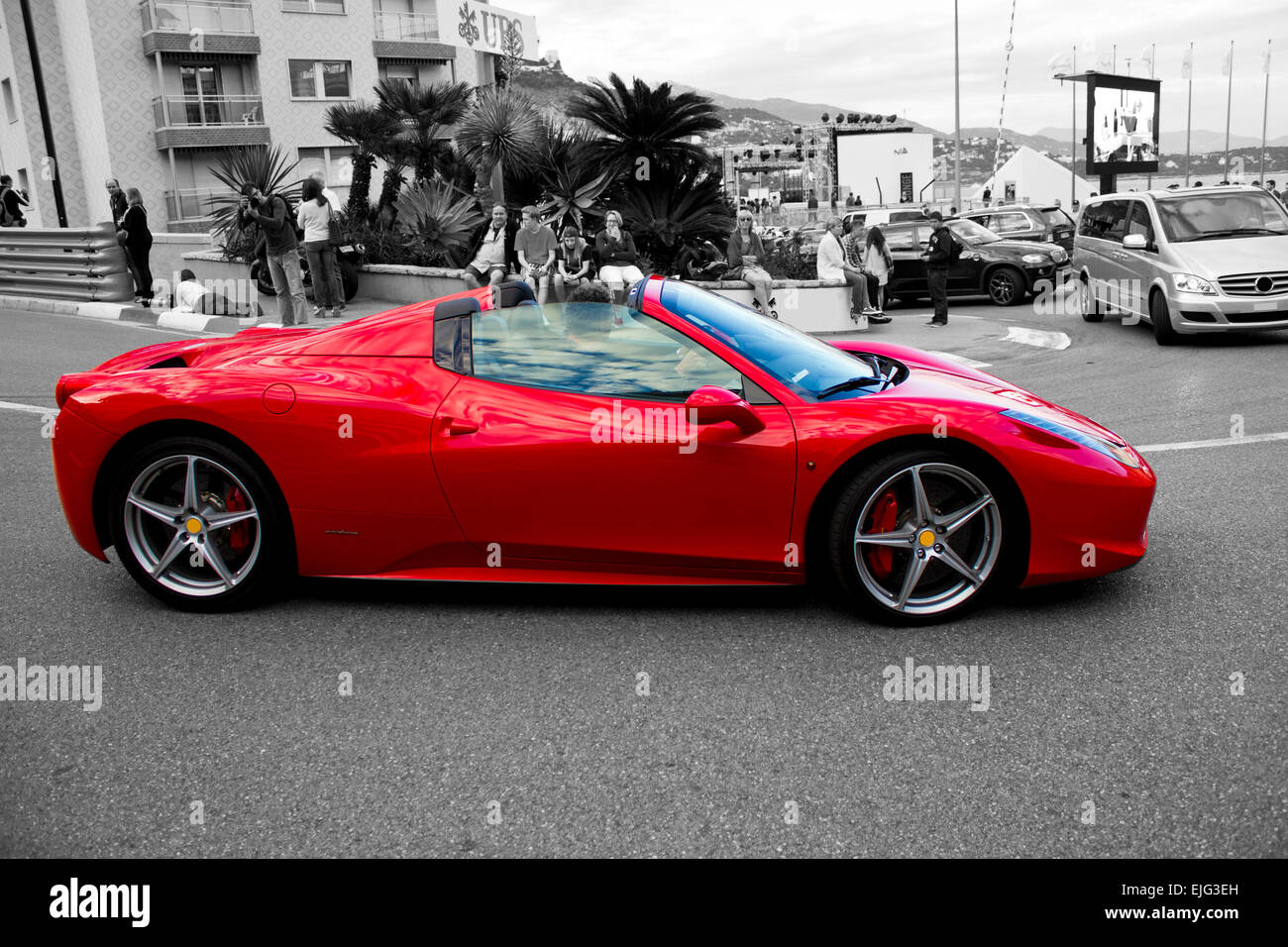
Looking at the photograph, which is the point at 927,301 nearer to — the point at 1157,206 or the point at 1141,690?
the point at 1157,206

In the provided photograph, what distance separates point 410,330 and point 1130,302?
11017mm

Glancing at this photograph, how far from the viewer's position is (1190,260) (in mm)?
12008

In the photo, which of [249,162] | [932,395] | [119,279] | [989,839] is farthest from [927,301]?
[989,839]

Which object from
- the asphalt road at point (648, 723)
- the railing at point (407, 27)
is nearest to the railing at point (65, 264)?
the asphalt road at point (648, 723)

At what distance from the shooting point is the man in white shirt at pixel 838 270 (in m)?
14.6

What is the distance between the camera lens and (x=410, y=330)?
443cm

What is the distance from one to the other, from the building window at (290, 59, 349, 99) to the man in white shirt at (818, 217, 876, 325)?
3113 cm

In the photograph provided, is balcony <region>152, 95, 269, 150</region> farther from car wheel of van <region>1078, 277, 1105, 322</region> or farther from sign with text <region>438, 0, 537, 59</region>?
car wheel of van <region>1078, 277, 1105, 322</region>

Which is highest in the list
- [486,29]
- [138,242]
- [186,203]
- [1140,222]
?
[486,29]

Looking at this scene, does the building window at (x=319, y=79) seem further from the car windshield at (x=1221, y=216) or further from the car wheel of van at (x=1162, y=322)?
the car wheel of van at (x=1162, y=322)

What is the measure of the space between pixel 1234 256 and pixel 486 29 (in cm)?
4159

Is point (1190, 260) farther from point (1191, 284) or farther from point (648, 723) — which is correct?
point (648, 723)

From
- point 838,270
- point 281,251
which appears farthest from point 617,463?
point 838,270

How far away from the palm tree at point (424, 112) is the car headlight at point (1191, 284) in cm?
1233
